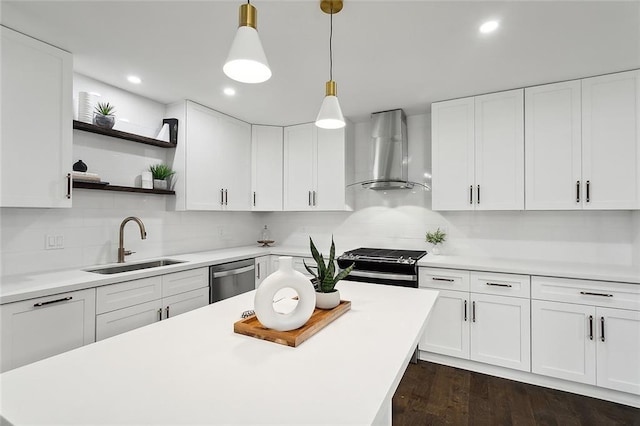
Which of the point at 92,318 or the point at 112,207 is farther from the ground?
the point at 112,207

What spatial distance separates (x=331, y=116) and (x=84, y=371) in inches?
55.5

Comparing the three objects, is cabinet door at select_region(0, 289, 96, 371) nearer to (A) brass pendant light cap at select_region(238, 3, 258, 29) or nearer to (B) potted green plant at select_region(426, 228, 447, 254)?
(A) brass pendant light cap at select_region(238, 3, 258, 29)

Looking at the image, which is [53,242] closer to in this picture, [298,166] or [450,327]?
[298,166]

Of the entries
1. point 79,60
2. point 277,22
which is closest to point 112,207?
point 79,60

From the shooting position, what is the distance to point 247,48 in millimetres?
1071

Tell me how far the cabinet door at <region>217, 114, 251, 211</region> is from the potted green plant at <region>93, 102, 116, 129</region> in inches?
43.4

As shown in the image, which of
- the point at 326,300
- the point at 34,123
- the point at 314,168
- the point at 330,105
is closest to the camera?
the point at 326,300

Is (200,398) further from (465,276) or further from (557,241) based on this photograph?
(557,241)

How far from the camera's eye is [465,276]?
284 cm

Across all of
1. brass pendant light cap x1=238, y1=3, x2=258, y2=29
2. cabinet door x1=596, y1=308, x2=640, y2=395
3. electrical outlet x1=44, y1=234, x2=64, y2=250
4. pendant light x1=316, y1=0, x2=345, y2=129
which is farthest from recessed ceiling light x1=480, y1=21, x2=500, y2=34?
electrical outlet x1=44, y1=234, x2=64, y2=250

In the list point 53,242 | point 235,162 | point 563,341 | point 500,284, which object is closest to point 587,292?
point 563,341

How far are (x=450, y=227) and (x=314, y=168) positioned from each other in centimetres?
170

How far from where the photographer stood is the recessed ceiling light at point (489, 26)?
192cm

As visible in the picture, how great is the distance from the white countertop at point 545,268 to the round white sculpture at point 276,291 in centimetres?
200
